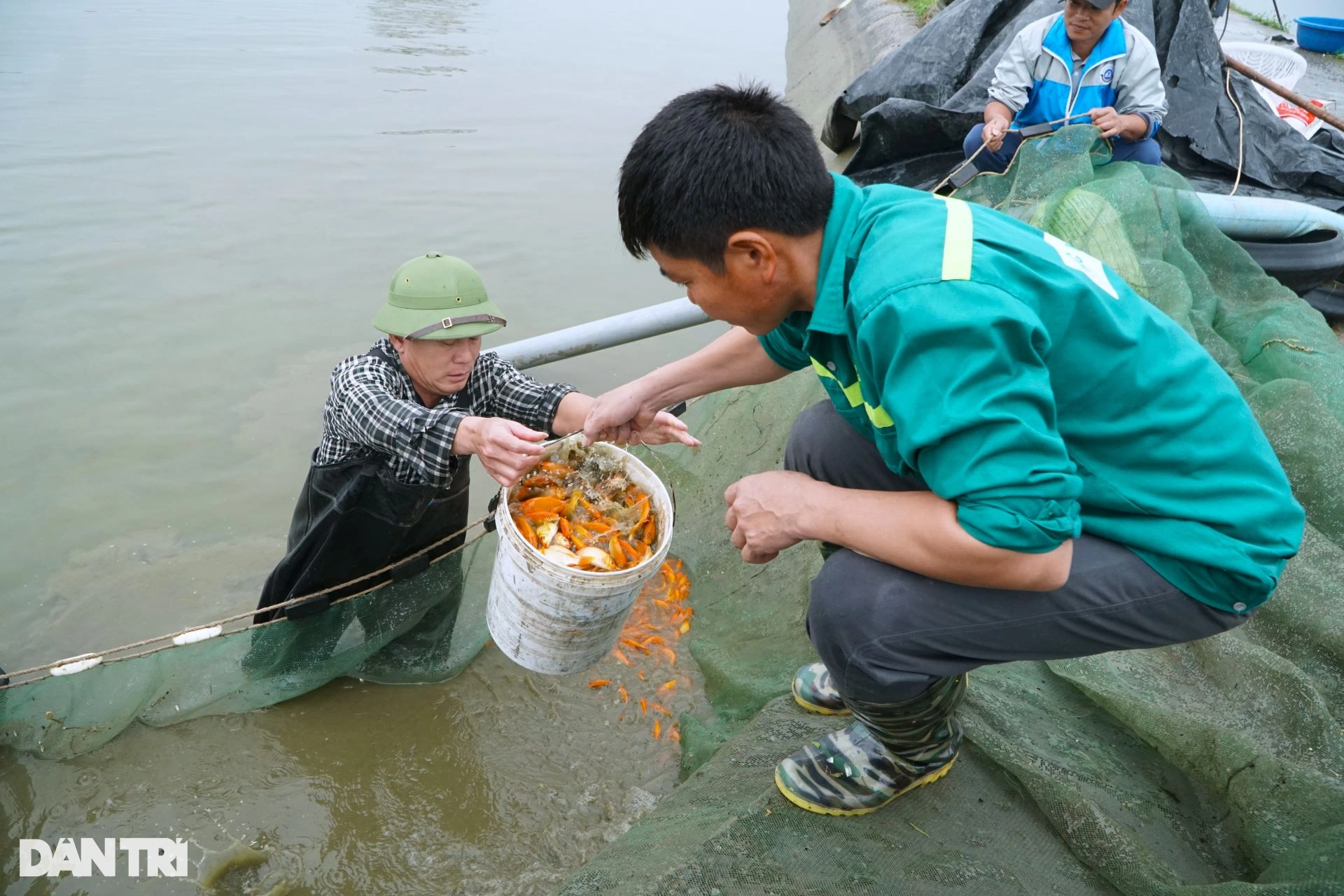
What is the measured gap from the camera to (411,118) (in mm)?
10766

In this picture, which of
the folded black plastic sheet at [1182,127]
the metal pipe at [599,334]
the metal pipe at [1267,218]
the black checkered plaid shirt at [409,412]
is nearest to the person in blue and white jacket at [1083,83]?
the metal pipe at [1267,218]

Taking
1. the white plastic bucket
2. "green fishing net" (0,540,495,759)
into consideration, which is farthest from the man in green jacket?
"green fishing net" (0,540,495,759)

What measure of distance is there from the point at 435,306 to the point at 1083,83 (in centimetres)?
443

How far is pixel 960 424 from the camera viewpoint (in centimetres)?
151

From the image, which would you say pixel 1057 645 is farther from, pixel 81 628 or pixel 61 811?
pixel 81 628

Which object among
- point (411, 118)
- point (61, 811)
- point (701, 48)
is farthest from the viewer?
point (701, 48)

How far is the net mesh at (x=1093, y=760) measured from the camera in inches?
80.8

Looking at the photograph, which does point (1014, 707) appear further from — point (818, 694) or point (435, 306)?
point (435, 306)

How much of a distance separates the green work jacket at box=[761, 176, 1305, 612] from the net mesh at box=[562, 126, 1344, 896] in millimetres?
Answer: 577

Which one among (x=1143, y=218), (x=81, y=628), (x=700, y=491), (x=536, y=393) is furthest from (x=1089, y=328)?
(x=81, y=628)

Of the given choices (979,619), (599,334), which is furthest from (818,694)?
(599,334)

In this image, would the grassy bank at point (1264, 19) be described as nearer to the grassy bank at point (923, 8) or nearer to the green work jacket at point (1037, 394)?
the grassy bank at point (923, 8)

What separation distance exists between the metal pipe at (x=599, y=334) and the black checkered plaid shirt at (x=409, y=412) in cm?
85

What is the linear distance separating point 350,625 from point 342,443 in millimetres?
706
